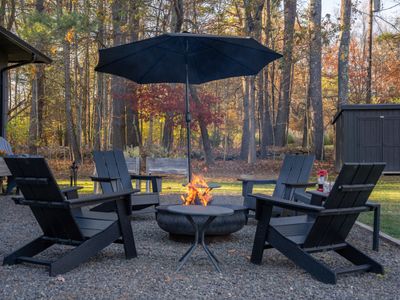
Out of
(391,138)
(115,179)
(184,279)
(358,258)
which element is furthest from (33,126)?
(358,258)

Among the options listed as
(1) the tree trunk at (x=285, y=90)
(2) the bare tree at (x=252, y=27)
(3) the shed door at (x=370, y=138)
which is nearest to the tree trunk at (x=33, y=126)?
(2) the bare tree at (x=252, y=27)

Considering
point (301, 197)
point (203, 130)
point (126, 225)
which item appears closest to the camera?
point (126, 225)

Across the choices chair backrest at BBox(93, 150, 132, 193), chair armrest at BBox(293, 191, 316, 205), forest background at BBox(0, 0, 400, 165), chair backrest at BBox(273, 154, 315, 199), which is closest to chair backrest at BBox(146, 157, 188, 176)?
forest background at BBox(0, 0, 400, 165)

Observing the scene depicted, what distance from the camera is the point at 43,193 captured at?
13.1 feet

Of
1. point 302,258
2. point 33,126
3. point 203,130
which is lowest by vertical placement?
point 302,258

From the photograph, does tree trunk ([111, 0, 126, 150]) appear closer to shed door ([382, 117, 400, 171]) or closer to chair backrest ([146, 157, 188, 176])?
chair backrest ([146, 157, 188, 176])

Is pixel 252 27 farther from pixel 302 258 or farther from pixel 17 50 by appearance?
pixel 302 258

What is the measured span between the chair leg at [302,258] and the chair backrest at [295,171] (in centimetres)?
221

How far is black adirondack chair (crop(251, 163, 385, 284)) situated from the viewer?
151 inches

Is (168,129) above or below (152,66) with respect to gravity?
below

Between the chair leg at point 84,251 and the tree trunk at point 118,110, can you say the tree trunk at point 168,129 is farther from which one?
the chair leg at point 84,251

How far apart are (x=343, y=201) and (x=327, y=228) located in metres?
0.24

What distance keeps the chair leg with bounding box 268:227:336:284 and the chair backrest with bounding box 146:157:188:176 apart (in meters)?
6.83

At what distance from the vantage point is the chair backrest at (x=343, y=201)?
3.84m
